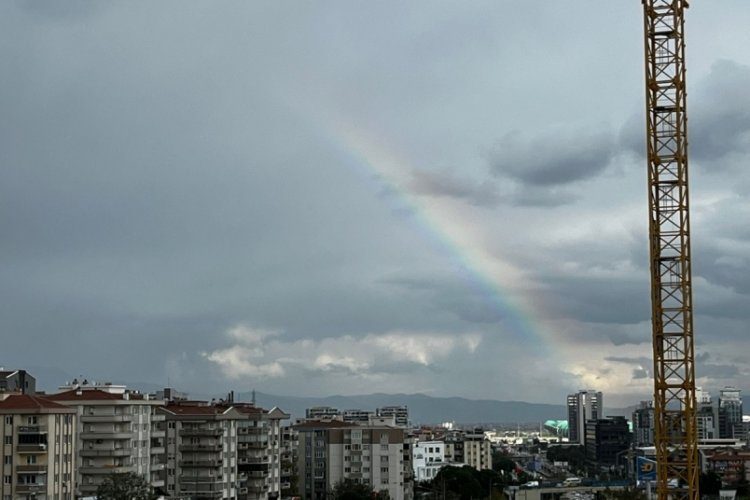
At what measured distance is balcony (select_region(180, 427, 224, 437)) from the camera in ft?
258

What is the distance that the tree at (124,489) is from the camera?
185 feet

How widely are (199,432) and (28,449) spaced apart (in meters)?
22.6

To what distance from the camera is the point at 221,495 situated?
78.7 m

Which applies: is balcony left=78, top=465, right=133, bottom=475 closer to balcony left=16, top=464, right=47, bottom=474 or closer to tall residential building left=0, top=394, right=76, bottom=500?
tall residential building left=0, top=394, right=76, bottom=500

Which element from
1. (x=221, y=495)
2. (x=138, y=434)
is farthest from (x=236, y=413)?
(x=138, y=434)

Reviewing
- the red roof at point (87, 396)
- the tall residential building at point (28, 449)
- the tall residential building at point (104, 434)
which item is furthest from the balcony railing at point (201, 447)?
the tall residential building at point (28, 449)

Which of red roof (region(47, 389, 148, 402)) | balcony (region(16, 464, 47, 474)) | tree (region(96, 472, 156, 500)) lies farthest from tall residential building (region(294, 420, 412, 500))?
balcony (region(16, 464, 47, 474))

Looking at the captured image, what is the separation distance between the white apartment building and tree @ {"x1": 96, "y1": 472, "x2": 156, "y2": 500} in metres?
93.7

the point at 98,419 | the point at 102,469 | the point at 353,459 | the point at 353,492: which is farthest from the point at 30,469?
the point at 353,459

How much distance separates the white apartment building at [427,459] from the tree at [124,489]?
93.7m

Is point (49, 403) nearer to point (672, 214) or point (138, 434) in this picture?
point (138, 434)

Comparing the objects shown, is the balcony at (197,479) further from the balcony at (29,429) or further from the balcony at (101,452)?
the balcony at (29,429)

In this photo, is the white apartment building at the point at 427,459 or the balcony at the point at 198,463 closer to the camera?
the balcony at the point at 198,463

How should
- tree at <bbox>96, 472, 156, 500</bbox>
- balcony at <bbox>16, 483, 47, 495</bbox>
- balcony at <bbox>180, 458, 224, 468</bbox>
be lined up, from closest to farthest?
balcony at <bbox>16, 483, 47, 495</bbox>
tree at <bbox>96, 472, 156, 500</bbox>
balcony at <bbox>180, 458, 224, 468</bbox>
